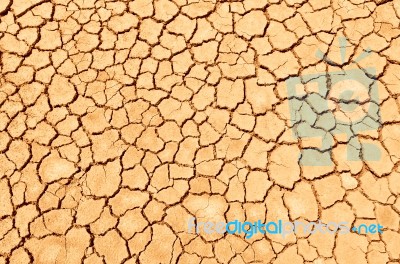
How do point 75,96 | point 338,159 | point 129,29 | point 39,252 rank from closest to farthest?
1. point 39,252
2. point 338,159
3. point 75,96
4. point 129,29

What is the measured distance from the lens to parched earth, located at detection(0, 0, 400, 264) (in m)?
2.21

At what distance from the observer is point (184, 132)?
2465 millimetres

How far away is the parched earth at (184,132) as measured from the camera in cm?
221

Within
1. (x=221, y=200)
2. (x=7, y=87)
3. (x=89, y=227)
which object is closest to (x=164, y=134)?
(x=221, y=200)

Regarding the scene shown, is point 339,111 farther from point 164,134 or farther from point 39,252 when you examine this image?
point 39,252

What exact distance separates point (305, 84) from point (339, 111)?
287mm

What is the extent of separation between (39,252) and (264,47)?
1.96 metres

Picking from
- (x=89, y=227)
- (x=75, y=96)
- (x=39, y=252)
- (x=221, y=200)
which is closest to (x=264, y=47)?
(x=221, y=200)

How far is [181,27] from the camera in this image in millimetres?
2768

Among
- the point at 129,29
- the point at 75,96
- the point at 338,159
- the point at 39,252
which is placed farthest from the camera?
the point at 129,29

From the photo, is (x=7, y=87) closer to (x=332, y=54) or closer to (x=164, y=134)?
(x=164, y=134)

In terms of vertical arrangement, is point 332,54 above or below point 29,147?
above

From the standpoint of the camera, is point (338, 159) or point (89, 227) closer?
point (89, 227)

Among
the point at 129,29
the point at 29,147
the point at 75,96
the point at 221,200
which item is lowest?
the point at 221,200
